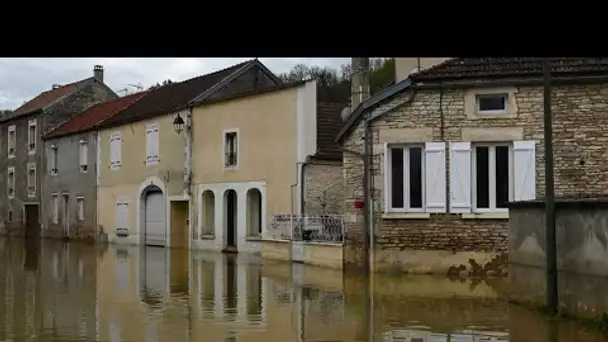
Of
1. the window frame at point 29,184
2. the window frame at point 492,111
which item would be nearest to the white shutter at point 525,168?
the window frame at point 492,111

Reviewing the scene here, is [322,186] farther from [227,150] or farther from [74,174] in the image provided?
[74,174]

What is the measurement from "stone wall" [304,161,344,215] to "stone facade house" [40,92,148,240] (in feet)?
48.2

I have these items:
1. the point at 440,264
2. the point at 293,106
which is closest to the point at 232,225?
the point at 293,106

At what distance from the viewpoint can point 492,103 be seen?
58.6ft

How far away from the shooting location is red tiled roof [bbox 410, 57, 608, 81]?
55.7ft

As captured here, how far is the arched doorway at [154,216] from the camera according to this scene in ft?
102

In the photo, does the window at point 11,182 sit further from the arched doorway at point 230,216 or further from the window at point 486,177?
the window at point 486,177

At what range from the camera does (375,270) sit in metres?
18.3

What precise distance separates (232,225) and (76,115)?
18.2m

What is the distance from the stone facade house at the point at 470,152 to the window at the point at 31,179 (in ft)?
91.4

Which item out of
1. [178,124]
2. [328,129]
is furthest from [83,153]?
[328,129]

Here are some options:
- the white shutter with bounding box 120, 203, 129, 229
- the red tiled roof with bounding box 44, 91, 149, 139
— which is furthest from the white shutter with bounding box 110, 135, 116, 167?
the white shutter with bounding box 120, 203, 129, 229

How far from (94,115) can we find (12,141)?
8.84m
